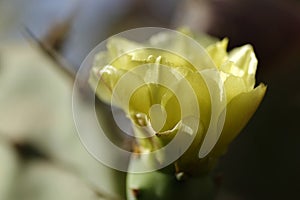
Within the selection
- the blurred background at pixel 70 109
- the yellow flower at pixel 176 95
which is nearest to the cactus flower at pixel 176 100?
the yellow flower at pixel 176 95

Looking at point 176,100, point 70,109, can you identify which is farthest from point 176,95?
point 70,109

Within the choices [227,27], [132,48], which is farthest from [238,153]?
[132,48]

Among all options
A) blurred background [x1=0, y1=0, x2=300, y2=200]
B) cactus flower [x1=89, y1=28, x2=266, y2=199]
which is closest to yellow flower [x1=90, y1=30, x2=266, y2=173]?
cactus flower [x1=89, y1=28, x2=266, y2=199]

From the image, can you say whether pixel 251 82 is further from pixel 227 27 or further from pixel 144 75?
pixel 227 27

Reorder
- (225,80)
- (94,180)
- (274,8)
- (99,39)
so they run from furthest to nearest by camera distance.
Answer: (99,39) < (274,8) < (94,180) < (225,80)

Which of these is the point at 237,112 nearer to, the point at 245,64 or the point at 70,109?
the point at 245,64

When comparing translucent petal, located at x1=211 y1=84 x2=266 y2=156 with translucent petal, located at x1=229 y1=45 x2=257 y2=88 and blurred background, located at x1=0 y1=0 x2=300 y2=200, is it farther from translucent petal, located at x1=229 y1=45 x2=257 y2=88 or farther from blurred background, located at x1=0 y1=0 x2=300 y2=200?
blurred background, located at x1=0 y1=0 x2=300 y2=200

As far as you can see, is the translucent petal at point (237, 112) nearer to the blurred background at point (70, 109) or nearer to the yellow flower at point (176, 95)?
the yellow flower at point (176, 95)
